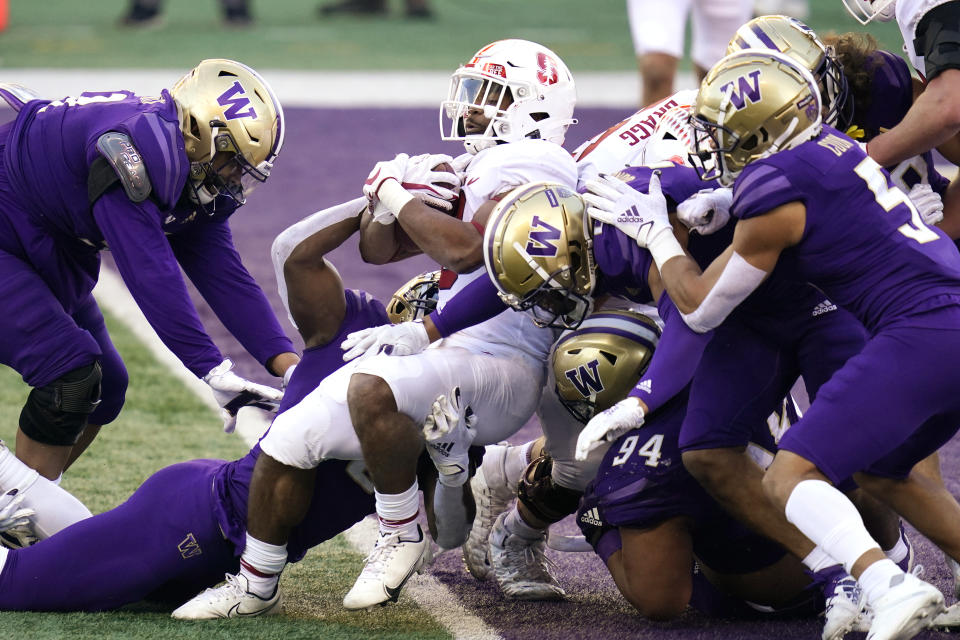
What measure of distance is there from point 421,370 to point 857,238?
3.70 ft

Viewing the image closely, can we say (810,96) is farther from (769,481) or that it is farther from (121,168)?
(121,168)

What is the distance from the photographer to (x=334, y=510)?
11.8ft

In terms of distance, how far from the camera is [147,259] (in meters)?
3.78

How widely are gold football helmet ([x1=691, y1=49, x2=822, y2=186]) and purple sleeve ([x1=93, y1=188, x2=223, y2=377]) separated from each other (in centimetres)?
148

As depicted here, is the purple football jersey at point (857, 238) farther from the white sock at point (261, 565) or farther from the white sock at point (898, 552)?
the white sock at point (261, 565)

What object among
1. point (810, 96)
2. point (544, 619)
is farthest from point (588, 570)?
point (810, 96)

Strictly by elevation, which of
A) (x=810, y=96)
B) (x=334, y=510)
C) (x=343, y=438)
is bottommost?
(x=334, y=510)

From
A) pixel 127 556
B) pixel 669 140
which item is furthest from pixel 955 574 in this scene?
pixel 127 556

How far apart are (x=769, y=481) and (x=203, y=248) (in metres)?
2.03

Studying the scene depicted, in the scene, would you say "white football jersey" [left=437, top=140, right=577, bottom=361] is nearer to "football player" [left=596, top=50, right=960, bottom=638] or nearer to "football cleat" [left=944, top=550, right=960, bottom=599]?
"football player" [left=596, top=50, right=960, bottom=638]

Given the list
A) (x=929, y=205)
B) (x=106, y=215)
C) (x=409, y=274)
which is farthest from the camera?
(x=409, y=274)

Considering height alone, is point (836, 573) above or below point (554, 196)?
below

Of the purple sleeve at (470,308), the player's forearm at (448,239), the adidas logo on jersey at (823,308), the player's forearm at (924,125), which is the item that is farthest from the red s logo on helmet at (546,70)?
the adidas logo on jersey at (823,308)

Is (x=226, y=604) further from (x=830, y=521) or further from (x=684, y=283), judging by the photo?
(x=830, y=521)
